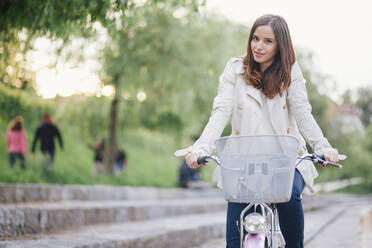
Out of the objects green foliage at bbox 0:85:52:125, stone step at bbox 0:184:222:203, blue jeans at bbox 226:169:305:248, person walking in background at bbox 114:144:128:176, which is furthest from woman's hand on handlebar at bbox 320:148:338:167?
person walking in background at bbox 114:144:128:176

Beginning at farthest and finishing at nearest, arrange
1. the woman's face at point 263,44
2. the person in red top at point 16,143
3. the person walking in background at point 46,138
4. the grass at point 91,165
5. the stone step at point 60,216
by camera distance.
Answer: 1. the person walking in background at point 46,138
2. the person in red top at point 16,143
3. the grass at point 91,165
4. the stone step at point 60,216
5. the woman's face at point 263,44

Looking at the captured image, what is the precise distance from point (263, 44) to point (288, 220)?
107 cm

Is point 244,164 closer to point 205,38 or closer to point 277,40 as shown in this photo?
point 277,40

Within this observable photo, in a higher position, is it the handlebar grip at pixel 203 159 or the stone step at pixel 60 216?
the handlebar grip at pixel 203 159

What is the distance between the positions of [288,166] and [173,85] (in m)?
9.83

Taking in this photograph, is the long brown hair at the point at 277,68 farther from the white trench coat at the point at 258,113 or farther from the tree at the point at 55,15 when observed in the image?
the tree at the point at 55,15

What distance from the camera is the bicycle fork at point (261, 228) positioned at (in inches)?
97.4

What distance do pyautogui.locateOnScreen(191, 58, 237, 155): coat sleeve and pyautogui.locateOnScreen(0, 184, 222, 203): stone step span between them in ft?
13.9

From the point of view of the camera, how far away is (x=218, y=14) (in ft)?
47.2

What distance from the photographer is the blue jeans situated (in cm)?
275

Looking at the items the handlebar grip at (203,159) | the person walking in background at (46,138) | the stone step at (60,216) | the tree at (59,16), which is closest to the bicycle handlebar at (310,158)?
the handlebar grip at (203,159)

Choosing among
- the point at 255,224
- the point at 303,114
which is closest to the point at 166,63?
the point at 303,114

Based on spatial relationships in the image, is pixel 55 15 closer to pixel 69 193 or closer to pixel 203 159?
pixel 203 159

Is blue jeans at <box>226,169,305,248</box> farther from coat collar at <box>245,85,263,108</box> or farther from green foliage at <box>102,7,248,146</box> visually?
green foliage at <box>102,7,248,146</box>
